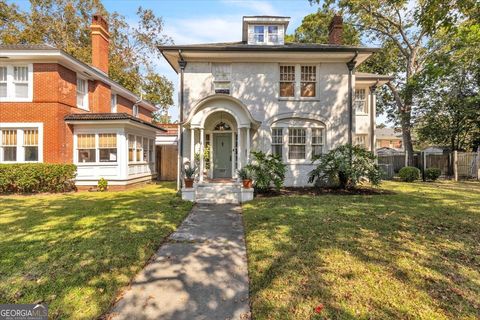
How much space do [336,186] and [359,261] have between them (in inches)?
339

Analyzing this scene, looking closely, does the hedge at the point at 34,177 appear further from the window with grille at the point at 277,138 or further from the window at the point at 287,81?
the window at the point at 287,81

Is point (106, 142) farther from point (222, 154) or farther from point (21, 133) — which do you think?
point (222, 154)

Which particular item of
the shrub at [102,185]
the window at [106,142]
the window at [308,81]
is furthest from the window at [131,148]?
the window at [308,81]

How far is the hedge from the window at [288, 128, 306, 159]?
10.7 m

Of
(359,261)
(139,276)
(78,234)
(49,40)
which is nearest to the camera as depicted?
(139,276)

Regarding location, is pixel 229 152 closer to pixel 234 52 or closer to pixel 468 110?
pixel 234 52

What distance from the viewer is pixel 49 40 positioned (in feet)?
88.0

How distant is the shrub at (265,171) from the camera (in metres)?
11.0

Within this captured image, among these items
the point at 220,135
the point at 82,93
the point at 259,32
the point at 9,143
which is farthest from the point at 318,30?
the point at 9,143

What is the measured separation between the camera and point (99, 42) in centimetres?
1745

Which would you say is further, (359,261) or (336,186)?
(336,186)

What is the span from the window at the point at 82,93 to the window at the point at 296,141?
11.6 m

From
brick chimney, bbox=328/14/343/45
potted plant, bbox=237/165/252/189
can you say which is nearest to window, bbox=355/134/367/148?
brick chimney, bbox=328/14/343/45

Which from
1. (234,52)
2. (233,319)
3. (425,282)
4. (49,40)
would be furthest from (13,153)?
(49,40)
